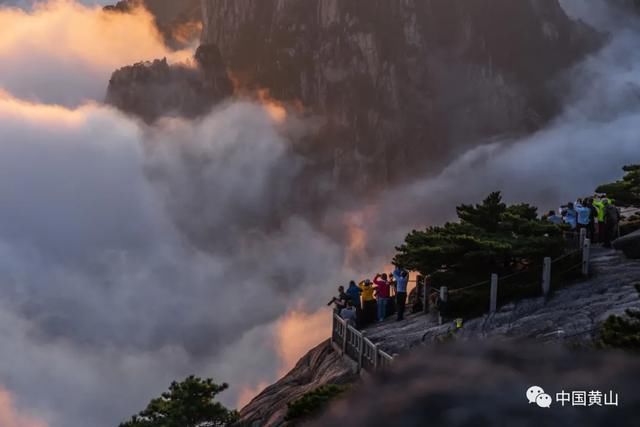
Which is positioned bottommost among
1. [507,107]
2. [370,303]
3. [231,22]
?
[370,303]

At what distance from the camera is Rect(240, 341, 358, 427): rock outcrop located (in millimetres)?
22938

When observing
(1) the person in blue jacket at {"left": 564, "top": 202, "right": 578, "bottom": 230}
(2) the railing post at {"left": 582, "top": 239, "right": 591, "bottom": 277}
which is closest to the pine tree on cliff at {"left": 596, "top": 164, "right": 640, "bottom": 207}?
(1) the person in blue jacket at {"left": 564, "top": 202, "right": 578, "bottom": 230}

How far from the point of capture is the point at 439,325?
75.3 feet

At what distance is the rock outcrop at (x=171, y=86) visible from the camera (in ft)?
542

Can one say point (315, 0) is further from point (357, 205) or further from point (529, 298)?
point (529, 298)

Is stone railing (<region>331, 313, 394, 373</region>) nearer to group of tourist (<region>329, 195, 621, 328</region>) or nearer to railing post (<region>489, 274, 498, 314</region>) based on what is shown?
group of tourist (<region>329, 195, 621, 328</region>)

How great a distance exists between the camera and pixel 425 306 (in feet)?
83.0

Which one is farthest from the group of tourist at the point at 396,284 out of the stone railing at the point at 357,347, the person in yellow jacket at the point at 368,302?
the stone railing at the point at 357,347

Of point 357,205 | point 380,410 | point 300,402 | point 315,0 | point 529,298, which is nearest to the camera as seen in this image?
point 380,410

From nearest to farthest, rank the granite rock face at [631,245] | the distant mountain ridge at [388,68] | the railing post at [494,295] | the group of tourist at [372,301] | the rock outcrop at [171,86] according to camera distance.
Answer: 1. the railing post at [494,295]
2. the granite rock face at [631,245]
3. the group of tourist at [372,301]
4. the distant mountain ridge at [388,68]
5. the rock outcrop at [171,86]

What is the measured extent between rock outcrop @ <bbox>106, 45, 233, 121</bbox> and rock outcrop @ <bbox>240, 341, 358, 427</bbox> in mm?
140472

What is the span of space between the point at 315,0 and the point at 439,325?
449ft

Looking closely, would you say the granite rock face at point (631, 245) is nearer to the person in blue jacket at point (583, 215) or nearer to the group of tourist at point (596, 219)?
the person in blue jacket at point (583, 215)

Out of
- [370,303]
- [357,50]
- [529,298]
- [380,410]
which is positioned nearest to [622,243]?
[529,298]
